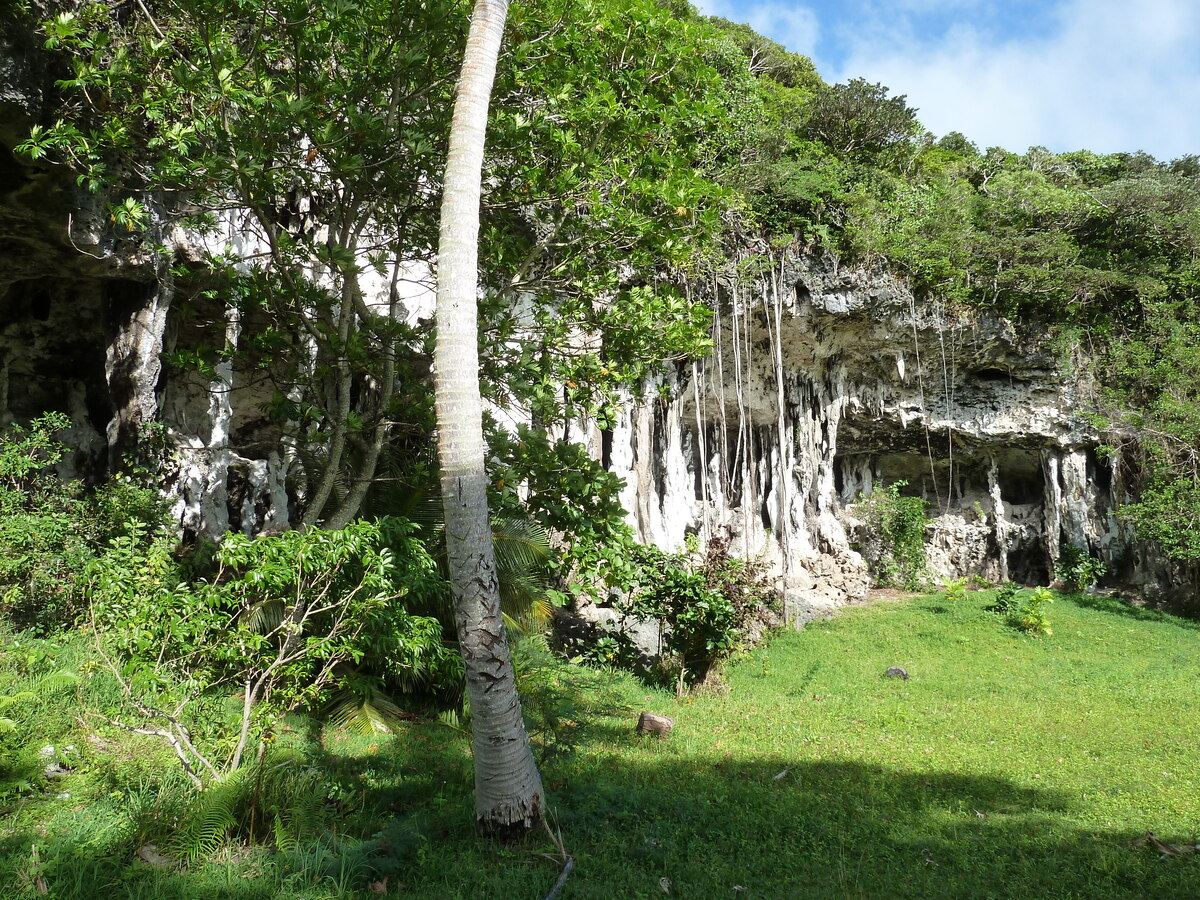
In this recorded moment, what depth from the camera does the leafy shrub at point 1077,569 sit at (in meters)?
16.0

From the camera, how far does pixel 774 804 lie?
5.18 m

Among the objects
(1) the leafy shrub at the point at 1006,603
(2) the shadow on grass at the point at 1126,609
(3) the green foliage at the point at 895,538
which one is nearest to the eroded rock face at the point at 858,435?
(3) the green foliage at the point at 895,538

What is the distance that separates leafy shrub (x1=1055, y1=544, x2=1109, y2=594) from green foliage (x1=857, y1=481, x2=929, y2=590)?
3.04 meters

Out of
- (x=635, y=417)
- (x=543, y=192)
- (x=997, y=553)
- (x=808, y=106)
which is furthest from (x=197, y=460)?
(x=997, y=553)

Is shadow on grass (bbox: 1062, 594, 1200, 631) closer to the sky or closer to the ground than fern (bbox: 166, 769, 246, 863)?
closer to the ground

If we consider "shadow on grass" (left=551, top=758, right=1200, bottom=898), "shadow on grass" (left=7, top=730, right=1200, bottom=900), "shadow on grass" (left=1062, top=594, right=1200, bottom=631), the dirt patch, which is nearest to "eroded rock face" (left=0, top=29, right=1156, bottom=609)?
the dirt patch

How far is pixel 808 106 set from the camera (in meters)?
16.2

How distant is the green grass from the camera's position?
3.50 m

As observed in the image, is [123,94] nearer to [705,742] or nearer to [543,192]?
[543,192]

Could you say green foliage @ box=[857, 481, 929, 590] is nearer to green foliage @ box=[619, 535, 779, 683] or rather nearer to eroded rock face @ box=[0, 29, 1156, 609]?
eroded rock face @ box=[0, 29, 1156, 609]

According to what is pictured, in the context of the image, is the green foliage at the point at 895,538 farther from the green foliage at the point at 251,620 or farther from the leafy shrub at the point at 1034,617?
the green foliage at the point at 251,620

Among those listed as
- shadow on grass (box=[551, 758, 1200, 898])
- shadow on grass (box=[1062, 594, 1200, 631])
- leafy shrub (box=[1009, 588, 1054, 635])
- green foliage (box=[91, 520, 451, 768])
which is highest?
green foliage (box=[91, 520, 451, 768])

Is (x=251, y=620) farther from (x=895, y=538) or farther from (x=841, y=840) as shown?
(x=895, y=538)

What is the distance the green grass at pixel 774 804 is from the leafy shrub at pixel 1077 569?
22.4 ft
